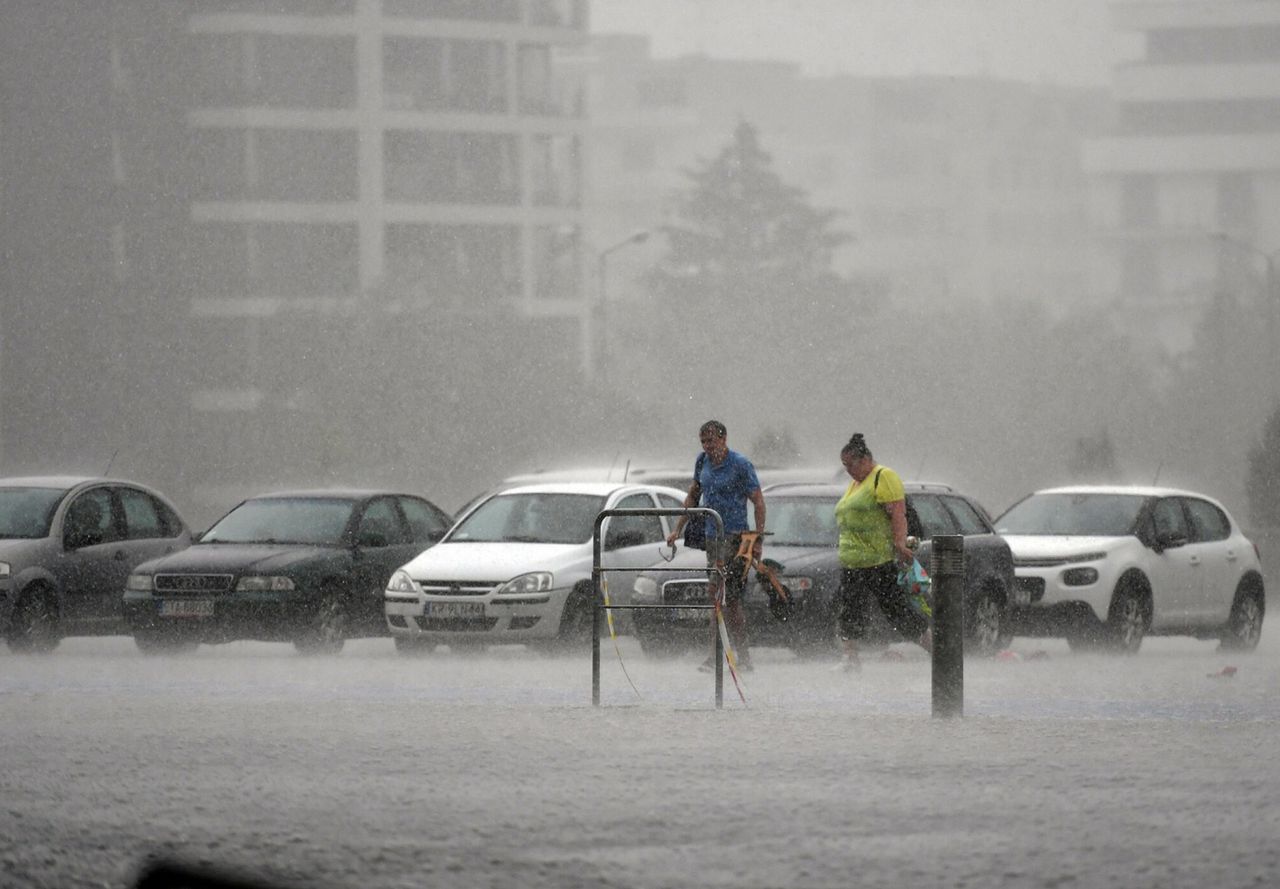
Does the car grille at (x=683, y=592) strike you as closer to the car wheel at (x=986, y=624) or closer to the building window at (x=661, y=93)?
the car wheel at (x=986, y=624)

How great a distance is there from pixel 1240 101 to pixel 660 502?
11142 centimetres

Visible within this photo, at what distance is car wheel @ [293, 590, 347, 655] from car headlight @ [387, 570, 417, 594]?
0.92 m

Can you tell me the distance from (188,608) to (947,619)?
367 inches

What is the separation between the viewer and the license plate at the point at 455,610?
67.5ft

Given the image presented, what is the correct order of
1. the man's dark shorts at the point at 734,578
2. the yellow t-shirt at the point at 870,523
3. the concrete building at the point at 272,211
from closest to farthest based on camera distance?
the man's dark shorts at the point at 734,578 < the yellow t-shirt at the point at 870,523 < the concrete building at the point at 272,211

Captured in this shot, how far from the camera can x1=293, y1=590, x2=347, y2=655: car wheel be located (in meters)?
21.5

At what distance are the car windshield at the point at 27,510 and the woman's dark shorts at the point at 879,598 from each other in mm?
7414

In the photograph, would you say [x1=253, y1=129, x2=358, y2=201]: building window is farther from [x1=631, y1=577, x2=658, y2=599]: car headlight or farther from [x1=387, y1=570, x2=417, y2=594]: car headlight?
[x1=631, y1=577, x2=658, y2=599]: car headlight

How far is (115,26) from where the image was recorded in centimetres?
9419

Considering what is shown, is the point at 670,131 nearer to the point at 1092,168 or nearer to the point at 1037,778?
the point at 1092,168

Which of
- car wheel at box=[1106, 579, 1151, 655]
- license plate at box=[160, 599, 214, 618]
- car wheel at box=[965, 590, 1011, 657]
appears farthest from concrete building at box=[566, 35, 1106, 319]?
license plate at box=[160, 599, 214, 618]

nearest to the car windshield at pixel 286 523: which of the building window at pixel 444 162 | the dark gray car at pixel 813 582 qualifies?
the dark gray car at pixel 813 582

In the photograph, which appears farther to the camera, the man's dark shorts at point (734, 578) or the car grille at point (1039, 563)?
the car grille at point (1039, 563)

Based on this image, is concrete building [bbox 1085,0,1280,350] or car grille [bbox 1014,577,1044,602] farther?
concrete building [bbox 1085,0,1280,350]
